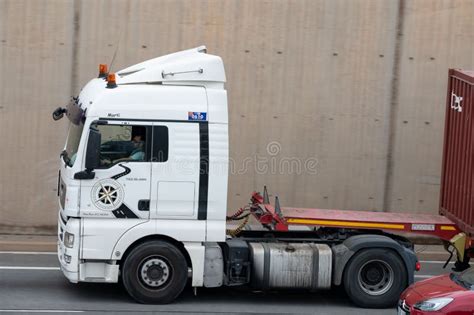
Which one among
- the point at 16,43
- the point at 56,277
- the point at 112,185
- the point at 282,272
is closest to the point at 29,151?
the point at 16,43

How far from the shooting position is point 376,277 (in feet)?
38.1

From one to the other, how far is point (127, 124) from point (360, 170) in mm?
6673

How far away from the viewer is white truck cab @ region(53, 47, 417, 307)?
431 inches

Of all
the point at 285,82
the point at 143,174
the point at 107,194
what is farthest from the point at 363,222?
the point at 285,82

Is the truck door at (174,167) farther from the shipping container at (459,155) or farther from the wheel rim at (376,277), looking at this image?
the shipping container at (459,155)

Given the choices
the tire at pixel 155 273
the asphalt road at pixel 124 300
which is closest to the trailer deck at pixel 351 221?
the asphalt road at pixel 124 300

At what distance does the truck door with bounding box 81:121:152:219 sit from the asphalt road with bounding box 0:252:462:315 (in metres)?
1.18

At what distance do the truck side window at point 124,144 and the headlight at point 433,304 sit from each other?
3.80 meters

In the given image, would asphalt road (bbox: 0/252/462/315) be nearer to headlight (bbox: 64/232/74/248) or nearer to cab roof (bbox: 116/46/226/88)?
headlight (bbox: 64/232/74/248)

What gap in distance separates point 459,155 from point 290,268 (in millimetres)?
3207

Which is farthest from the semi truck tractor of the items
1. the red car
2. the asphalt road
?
the red car

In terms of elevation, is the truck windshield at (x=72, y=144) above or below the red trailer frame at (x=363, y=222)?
above

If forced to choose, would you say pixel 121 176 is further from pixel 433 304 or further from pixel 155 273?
pixel 433 304

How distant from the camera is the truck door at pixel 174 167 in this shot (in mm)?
11023
